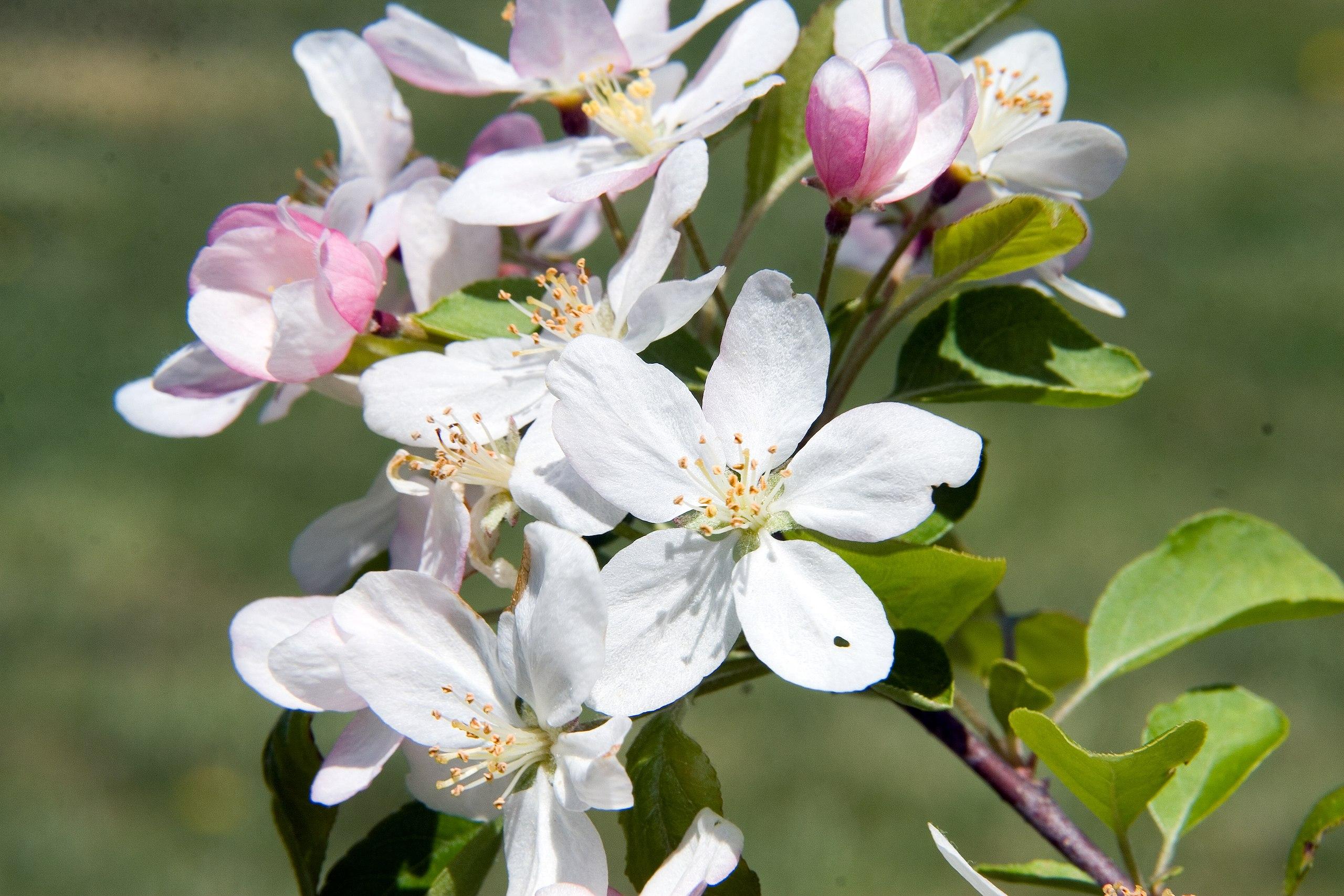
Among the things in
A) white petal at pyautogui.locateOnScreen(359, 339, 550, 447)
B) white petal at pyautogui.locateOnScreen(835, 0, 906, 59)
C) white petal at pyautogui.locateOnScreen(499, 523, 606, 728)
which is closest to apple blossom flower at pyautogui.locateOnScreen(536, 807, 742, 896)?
white petal at pyautogui.locateOnScreen(499, 523, 606, 728)

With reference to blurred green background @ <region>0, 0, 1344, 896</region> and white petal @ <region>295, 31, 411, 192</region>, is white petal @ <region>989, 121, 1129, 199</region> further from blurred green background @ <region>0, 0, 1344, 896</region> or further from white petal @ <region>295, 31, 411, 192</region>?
blurred green background @ <region>0, 0, 1344, 896</region>

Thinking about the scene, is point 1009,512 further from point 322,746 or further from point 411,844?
point 411,844

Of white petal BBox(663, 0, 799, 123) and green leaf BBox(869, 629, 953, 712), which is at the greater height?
white petal BBox(663, 0, 799, 123)

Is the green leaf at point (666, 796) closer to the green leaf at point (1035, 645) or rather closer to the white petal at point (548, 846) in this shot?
the white petal at point (548, 846)

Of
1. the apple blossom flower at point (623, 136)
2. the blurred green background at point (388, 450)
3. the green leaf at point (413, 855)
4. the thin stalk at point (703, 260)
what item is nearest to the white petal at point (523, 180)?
the apple blossom flower at point (623, 136)

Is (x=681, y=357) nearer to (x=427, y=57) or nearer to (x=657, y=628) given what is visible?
(x=657, y=628)

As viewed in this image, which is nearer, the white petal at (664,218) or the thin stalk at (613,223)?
the white petal at (664,218)
